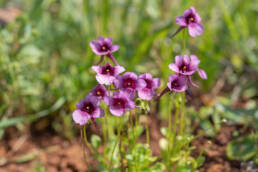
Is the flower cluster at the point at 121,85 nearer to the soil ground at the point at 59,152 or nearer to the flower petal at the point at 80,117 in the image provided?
the flower petal at the point at 80,117

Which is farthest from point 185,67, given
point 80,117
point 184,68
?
point 80,117

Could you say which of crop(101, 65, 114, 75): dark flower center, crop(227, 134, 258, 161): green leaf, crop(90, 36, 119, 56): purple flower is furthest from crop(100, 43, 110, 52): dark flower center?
crop(227, 134, 258, 161): green leaf

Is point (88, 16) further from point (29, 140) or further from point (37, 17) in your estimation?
point (29, 140)

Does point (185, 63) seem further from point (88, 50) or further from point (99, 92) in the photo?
point (88, 50)

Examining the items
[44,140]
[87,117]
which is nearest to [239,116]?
[87,117]

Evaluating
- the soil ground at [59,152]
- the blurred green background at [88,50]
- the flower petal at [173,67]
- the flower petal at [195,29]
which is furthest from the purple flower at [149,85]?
the soil ground at [59,152]

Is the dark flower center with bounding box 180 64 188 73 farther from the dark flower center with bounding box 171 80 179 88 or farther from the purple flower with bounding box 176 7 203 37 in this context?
the purple flower with bounding box 176 7 203 37
